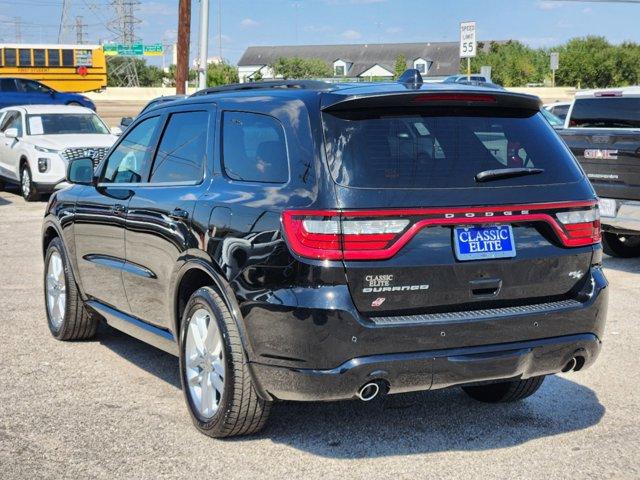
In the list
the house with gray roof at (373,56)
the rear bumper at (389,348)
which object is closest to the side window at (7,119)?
the rear bumper at (389,348)

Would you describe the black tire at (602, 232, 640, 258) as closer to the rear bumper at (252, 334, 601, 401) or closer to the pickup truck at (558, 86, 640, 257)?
the pickup truck at (558, 86, 640, 257)

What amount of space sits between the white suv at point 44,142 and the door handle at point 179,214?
12955 mm

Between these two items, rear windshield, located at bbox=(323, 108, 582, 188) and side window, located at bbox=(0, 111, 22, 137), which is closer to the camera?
rear windshield, located at bbox=(323, 108, 582, 188)

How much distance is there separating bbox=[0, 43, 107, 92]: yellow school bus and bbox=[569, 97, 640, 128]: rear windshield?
151 ft

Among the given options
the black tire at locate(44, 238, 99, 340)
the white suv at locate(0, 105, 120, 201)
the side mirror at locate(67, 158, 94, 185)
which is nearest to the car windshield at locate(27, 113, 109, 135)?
the white suv at locate(0, 105, 120, 201)

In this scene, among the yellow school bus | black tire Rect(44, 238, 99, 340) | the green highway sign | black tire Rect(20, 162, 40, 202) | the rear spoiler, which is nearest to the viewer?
the rear spoiler

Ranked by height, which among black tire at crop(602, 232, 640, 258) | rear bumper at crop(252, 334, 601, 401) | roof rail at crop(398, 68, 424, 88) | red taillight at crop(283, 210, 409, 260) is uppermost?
roof rail at crop(398, 68, 424, 88)

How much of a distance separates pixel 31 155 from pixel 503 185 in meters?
15.4

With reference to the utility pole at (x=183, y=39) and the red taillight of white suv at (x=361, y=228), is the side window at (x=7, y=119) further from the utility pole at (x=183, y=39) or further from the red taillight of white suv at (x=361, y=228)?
the red taillight of white suv at (x=361, y=228)

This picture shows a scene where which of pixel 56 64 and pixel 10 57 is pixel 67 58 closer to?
pixel 56 64

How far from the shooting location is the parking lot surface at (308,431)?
4.89 metres

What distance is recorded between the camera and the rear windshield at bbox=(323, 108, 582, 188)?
4.69 metres

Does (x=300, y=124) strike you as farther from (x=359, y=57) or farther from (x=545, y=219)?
(x=359, y=57)

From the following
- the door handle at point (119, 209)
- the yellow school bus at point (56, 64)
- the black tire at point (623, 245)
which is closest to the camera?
the door handle at point (119, 209)
